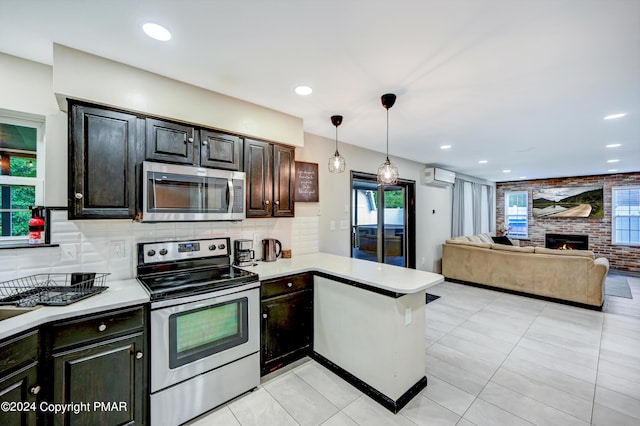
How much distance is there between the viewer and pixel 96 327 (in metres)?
1.58

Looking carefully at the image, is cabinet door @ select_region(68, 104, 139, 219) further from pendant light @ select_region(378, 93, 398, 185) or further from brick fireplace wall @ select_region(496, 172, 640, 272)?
brick fireplace wall @ select_region(496, 172, 640, 272)

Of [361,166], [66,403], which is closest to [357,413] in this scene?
[66,403]

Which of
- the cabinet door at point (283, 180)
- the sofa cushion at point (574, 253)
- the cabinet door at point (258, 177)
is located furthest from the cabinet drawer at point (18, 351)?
the sofa cushion at point (574, 253)

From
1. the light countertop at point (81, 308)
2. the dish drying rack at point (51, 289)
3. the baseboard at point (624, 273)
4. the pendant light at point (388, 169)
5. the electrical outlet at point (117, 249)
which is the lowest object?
the baseboard at point (624, 273)

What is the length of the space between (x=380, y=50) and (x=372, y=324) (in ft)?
6.53

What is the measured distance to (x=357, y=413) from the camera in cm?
196

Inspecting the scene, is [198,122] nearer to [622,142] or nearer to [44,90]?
[44,90]

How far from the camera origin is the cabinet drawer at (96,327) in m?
1.48

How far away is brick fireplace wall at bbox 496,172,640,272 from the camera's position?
683 cm

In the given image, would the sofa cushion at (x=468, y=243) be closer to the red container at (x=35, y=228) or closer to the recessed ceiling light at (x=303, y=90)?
the recessed ceiling light at (x=303, y=90)

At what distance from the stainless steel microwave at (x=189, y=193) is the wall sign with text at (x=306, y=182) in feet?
3.24

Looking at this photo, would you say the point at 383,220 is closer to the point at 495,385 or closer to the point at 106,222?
the point at 495,385

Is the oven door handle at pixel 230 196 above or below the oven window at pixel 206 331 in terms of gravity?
above

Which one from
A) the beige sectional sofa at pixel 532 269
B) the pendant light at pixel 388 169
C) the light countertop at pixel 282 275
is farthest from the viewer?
the beige sectional sofa at pixel 532 269
